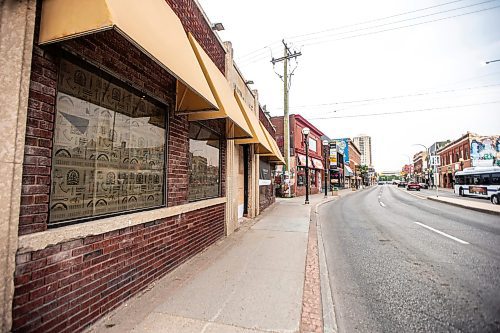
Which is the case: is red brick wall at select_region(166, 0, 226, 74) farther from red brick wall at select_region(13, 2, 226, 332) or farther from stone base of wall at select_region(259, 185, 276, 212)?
stone base of wall at select_region(259, 185, 276, 212)

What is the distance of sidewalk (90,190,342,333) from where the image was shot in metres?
2.82

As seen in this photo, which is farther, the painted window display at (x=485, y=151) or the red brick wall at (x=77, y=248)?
the painted window display at (x=485, y=151)

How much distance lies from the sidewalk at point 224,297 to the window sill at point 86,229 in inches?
41.8

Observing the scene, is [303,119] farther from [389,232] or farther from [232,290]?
[232,290]

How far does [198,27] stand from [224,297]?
5591mm

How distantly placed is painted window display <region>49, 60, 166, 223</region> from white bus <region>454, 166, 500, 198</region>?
27988 mm

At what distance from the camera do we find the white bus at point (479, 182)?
21938mm

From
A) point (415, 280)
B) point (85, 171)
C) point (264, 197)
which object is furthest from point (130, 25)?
point (264, 197)

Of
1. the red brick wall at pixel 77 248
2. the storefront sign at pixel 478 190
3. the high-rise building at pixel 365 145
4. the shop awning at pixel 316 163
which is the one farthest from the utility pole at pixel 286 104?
the high-rise building at pixel 365 145

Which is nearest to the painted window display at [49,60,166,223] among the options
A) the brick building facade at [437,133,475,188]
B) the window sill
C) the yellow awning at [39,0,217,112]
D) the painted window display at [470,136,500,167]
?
the window sill

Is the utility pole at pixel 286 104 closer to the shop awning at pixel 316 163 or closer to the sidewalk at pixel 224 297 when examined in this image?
the shop awning at pixel 316 163

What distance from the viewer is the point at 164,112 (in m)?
4.36

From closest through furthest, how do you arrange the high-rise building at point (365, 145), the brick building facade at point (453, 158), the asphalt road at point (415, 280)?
the asphalt road at point (415, 280)
the brick building facade at point (453, 158)
the high-rise building at point (365, 145)

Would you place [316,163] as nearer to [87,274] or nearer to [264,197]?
[264,197]
